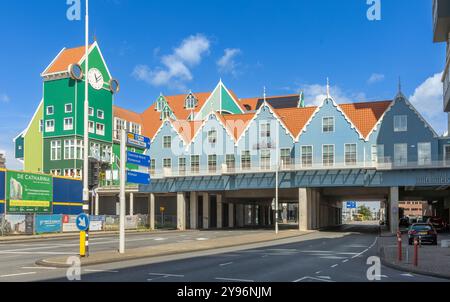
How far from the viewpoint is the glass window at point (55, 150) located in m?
71.5

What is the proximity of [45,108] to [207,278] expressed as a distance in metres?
62.6

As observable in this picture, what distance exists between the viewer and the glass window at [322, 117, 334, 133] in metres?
62.4

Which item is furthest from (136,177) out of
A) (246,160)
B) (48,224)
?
(246,160)

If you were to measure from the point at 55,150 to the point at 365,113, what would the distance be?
40925 mm

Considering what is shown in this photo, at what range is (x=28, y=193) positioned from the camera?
52625 millimetres

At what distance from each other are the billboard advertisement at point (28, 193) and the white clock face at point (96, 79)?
1902 cm

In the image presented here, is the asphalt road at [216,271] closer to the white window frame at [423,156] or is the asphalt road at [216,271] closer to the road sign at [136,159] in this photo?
the road sign at [136,159]

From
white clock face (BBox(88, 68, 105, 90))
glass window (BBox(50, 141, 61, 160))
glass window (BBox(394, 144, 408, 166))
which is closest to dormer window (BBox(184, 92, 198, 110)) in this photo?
white clock face (BBox(88, 68, 105, 90))

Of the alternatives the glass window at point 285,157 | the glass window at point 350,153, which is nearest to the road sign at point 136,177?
the glass window at point 285,157

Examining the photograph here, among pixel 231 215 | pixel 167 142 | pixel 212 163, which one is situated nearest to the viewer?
pixel 212 163

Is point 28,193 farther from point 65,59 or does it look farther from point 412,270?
point 412,270

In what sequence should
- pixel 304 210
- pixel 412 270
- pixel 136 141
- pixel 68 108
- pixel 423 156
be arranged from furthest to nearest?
pixel 68 108
pixel 304 210
pixel 423 156
pixel 136 141
pixel 412 270

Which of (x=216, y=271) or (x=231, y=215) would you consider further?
(x=231, y=215)

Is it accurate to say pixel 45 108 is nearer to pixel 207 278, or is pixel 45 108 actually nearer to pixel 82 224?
pixel 82 224
